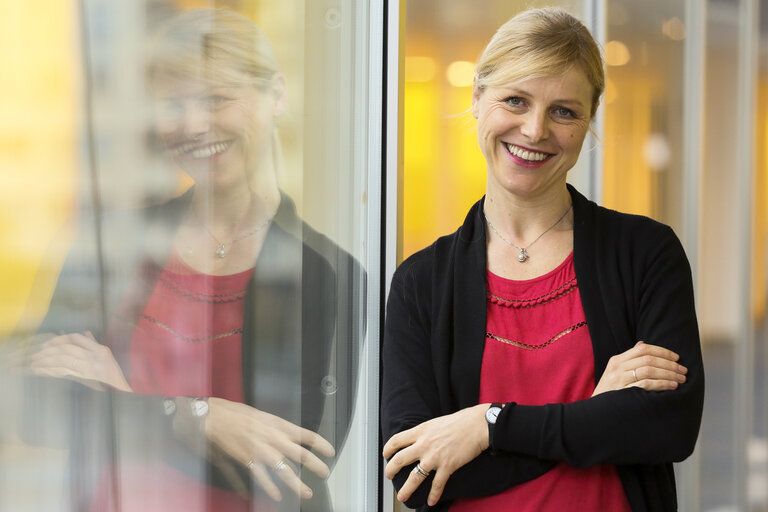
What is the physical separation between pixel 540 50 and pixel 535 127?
0.47 feet

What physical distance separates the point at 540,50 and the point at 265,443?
0.88m

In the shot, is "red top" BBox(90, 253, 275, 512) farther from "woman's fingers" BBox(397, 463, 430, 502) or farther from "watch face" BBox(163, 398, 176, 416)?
"woman's fingers" BBox(397, 463, 430, 502)

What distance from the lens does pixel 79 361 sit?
3.65 ft

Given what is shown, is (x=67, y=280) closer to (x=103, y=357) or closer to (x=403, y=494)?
(x=103, y=357)

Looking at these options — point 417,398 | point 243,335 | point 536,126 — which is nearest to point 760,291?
point 536,126

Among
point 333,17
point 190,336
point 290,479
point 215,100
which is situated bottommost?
point 290,479

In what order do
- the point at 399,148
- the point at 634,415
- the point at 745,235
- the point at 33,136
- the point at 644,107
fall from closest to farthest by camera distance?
the point at 33,136 → the point at 634,415 → the point at 399,148 → the point at 644,107 → the point at 745,235

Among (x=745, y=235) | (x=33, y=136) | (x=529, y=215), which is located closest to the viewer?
(x=33, y=136)

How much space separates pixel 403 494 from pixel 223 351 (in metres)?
0.41

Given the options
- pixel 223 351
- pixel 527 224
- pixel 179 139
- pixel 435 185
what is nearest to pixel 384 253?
pixel 435 185

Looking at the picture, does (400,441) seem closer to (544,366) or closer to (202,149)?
(544,366)

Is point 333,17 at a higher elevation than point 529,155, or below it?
higher

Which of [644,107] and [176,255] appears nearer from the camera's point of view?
[176,255]

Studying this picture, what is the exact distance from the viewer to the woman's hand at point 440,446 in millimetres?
1419
